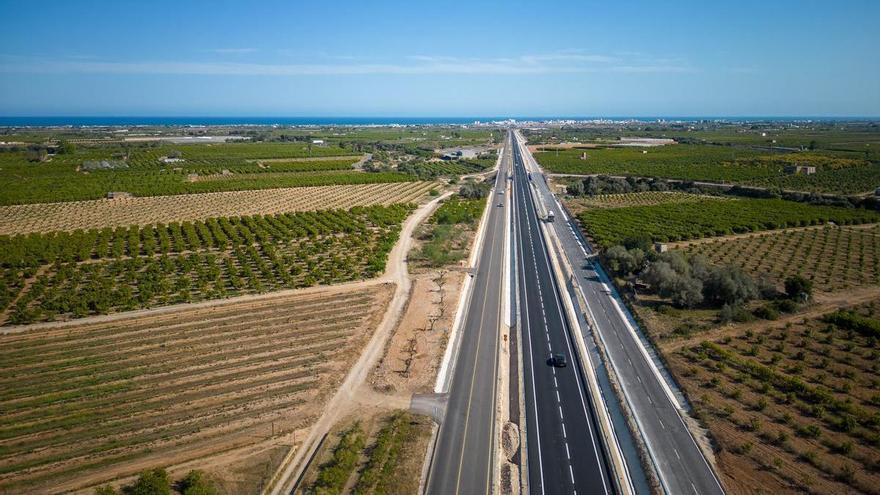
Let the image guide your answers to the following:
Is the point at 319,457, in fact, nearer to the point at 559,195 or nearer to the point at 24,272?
the point at 24,272

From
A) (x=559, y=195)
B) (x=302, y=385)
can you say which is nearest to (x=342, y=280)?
(x=302, y=385)

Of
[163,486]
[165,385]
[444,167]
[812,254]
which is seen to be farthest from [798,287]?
[444,167]

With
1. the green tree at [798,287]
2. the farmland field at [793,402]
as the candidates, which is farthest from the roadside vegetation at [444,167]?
the farmland field at [793,402]

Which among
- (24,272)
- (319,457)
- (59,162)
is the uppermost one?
(59,162)

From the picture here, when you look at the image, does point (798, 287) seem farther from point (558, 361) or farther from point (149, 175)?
point (149, 175)

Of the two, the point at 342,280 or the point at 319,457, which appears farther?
the point at 342,280

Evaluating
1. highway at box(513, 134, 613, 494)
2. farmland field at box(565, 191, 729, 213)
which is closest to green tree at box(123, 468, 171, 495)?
highway at box(513, 134, 613, 494)
